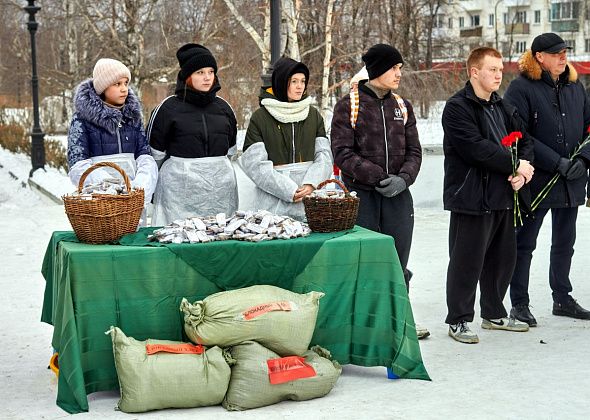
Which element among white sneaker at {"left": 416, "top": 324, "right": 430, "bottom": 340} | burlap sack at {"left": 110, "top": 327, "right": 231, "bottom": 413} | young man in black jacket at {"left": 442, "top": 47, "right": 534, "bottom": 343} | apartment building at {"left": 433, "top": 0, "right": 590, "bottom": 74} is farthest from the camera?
apartment building at {"left": 433, "top": 0, "right": 590, "bottom": 74}

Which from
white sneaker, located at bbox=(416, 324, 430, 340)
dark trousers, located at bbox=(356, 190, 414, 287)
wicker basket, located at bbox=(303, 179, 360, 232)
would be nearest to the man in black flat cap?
white sneaker, located at bbox=(416, 324, 430, 340)

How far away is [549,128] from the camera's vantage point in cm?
684

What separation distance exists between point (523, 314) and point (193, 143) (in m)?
2.54

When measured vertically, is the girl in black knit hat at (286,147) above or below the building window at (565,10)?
below

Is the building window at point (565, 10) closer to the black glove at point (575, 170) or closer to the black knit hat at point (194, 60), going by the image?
the black glove at point (575, 170)

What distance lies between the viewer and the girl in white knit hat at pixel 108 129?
19.0ft

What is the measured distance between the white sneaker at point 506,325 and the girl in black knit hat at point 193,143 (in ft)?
6.29

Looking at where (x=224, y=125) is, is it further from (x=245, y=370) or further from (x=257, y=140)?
(x=245, y=370)

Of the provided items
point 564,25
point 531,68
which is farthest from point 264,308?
point 564,25

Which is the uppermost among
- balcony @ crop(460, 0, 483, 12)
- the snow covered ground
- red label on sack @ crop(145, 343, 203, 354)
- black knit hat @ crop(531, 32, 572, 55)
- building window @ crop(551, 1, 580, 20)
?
balcony @ crop(460, 0, 483, 12)

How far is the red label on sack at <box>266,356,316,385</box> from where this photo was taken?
504 cm

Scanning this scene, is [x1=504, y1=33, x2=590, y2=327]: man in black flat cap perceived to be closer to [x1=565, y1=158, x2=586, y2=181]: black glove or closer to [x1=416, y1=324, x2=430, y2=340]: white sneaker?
[x1=565, y1=158, x2=586, y2=181]: black glove

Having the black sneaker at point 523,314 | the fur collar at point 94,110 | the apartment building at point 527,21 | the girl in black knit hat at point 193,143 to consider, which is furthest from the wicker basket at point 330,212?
the apartment building at point 527,21

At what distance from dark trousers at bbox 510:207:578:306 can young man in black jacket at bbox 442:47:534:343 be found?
0.38 m
